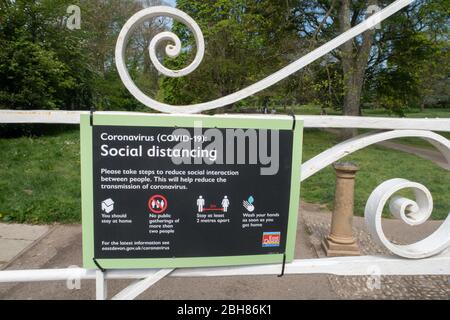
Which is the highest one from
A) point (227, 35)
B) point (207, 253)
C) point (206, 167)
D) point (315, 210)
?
point (227, 35)

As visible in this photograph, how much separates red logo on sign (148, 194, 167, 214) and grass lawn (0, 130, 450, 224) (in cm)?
427

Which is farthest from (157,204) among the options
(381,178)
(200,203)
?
(381,178)

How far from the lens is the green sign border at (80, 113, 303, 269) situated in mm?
1550

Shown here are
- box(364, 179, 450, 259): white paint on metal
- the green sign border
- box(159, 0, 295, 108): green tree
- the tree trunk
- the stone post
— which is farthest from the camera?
box(159, 0, 295, 108): green tree

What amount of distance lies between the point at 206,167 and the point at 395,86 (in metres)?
20.9

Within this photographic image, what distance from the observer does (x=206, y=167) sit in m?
1.63

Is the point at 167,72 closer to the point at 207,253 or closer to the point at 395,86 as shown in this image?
the point at 207,253

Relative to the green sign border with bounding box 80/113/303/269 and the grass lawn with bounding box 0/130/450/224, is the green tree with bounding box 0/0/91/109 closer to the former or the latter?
the grass lawn with bounding box 0/130/450/224

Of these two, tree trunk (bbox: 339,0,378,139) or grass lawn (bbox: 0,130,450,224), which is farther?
tree trunk (bbox: 339,0,378,139)

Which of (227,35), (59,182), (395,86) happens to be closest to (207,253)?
(59,182)

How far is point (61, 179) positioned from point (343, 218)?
5.67 metres

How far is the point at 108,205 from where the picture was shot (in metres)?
1.61

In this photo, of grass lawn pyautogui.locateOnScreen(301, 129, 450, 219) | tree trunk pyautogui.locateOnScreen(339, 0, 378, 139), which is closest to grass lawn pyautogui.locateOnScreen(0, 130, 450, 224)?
grass lawn pyautogui.locateOnScreen(301, 129, 450, 219)

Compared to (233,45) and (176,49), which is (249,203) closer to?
(176,49)
